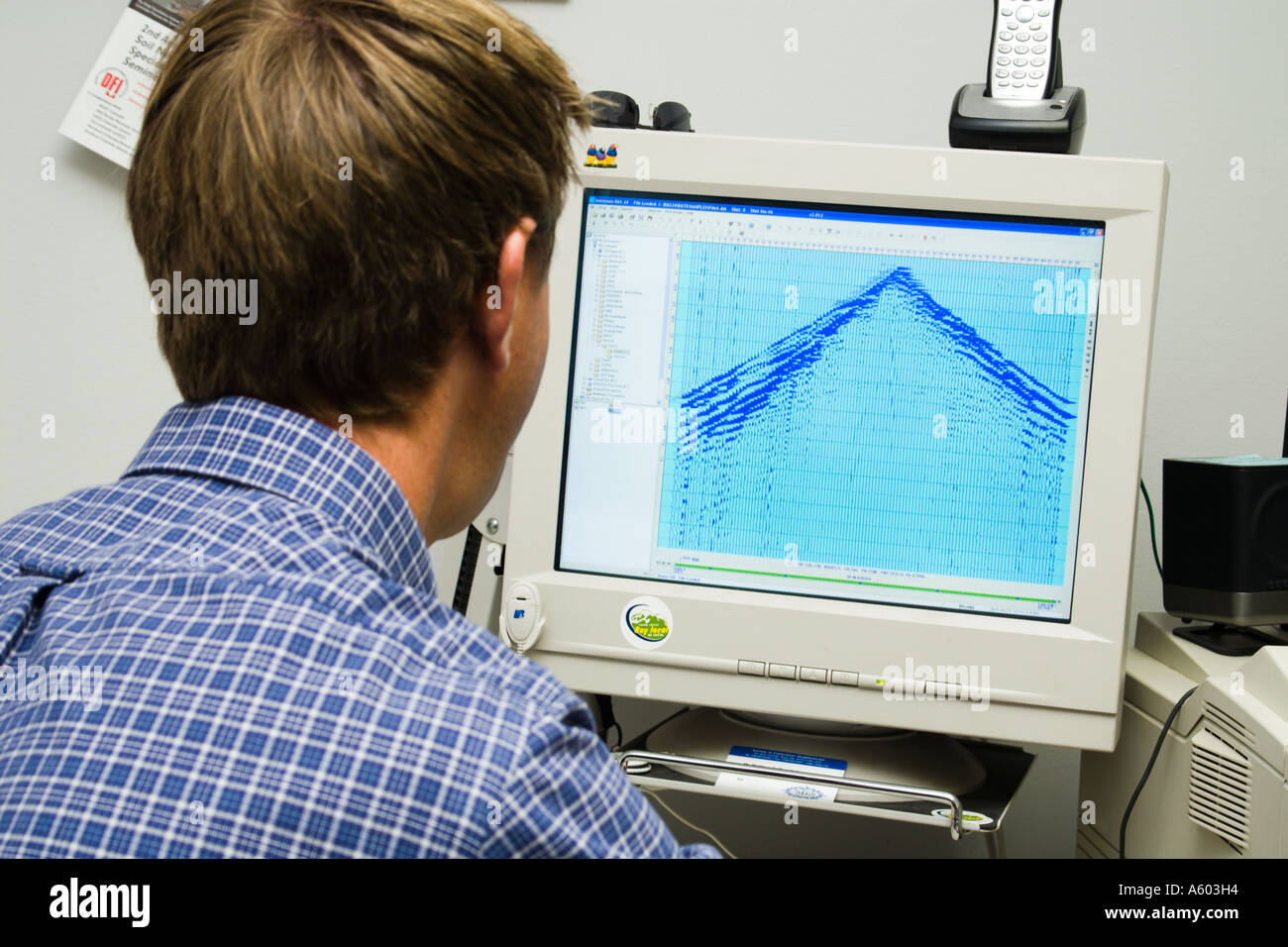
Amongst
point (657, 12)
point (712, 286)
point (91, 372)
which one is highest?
point (657, 12)

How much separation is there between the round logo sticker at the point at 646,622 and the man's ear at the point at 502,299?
37 centimetres

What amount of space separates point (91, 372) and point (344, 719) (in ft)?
3.63

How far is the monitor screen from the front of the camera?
0.92 m

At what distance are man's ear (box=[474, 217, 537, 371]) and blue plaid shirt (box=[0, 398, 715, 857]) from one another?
15 cm

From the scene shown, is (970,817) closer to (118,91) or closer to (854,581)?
(854,581)

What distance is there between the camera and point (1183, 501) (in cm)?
100

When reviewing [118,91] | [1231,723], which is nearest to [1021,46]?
[1231,723]

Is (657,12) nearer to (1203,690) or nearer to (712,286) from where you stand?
(712,286)

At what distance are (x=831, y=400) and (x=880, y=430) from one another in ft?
0.15

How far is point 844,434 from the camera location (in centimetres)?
94
